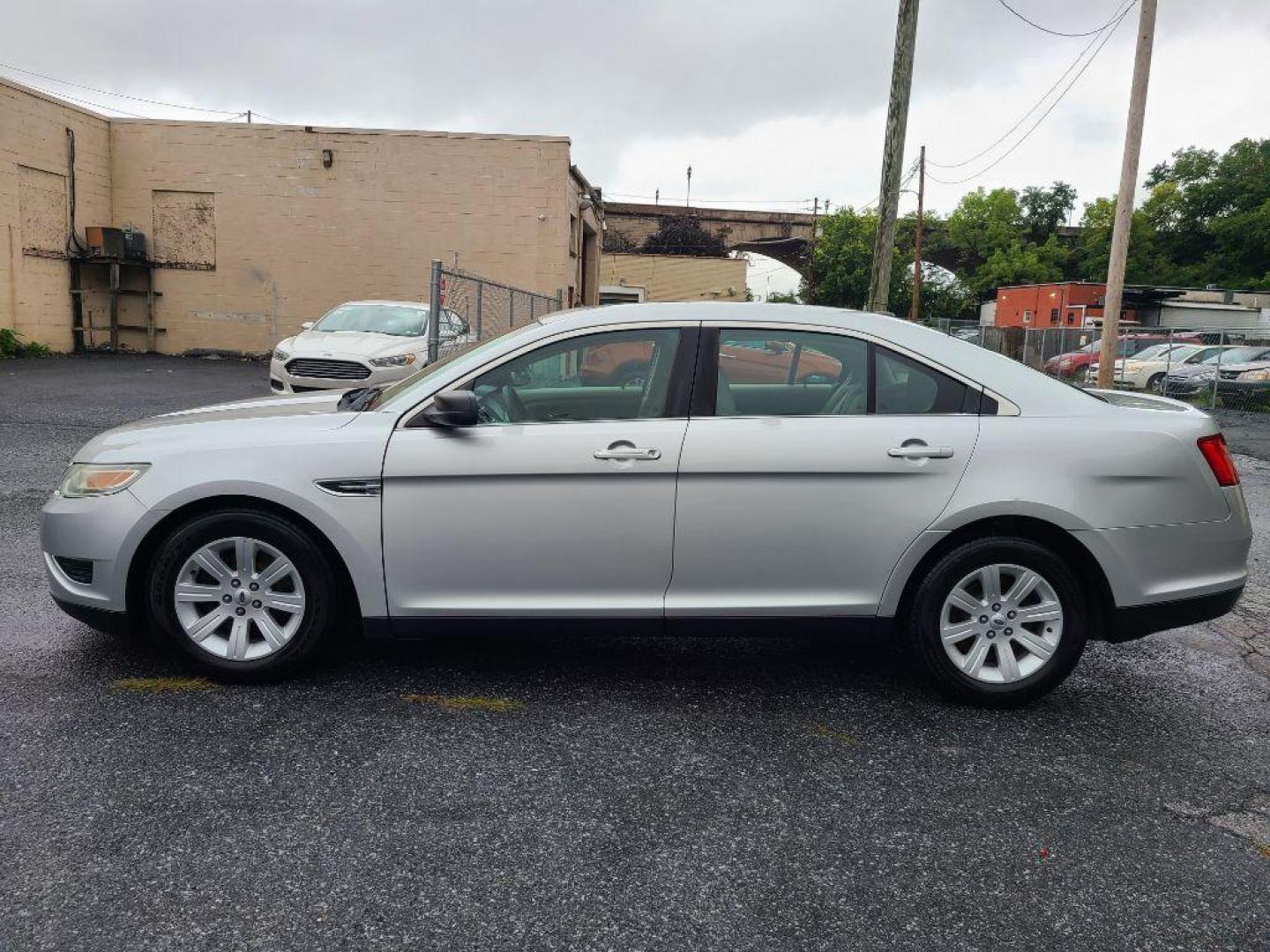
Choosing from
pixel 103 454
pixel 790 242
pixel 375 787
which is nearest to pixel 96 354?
pixel 103 454

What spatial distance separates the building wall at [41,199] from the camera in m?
21.1

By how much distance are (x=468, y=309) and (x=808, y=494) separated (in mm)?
11640

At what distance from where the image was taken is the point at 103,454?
4125mm

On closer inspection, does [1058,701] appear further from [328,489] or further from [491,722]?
[328,489]

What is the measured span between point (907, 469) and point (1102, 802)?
135cm

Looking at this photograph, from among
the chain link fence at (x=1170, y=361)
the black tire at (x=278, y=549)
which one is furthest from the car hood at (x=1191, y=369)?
the black tire at (x=278, y=549)

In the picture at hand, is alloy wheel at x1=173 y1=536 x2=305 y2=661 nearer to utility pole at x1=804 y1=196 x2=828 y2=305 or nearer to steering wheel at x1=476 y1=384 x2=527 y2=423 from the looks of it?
steering wheel at x1=476 y1=384 x2=527 y2=423

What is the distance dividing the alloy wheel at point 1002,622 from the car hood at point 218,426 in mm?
2582

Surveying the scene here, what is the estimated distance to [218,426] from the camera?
416cm

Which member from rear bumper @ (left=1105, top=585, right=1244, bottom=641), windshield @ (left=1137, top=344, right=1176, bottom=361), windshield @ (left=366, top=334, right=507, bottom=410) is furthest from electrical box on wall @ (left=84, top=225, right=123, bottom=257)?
rear bumper @ (left=1105, top=585, right=1244, bottom=641)

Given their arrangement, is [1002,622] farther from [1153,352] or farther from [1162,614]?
[1153,352]

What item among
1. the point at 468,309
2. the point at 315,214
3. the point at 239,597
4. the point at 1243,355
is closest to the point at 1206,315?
the point at 1243,355

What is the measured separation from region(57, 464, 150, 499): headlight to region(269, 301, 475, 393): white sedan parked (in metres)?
7.77

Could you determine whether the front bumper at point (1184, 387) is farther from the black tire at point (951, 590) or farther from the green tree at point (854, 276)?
the green tree at point (854, 276)
